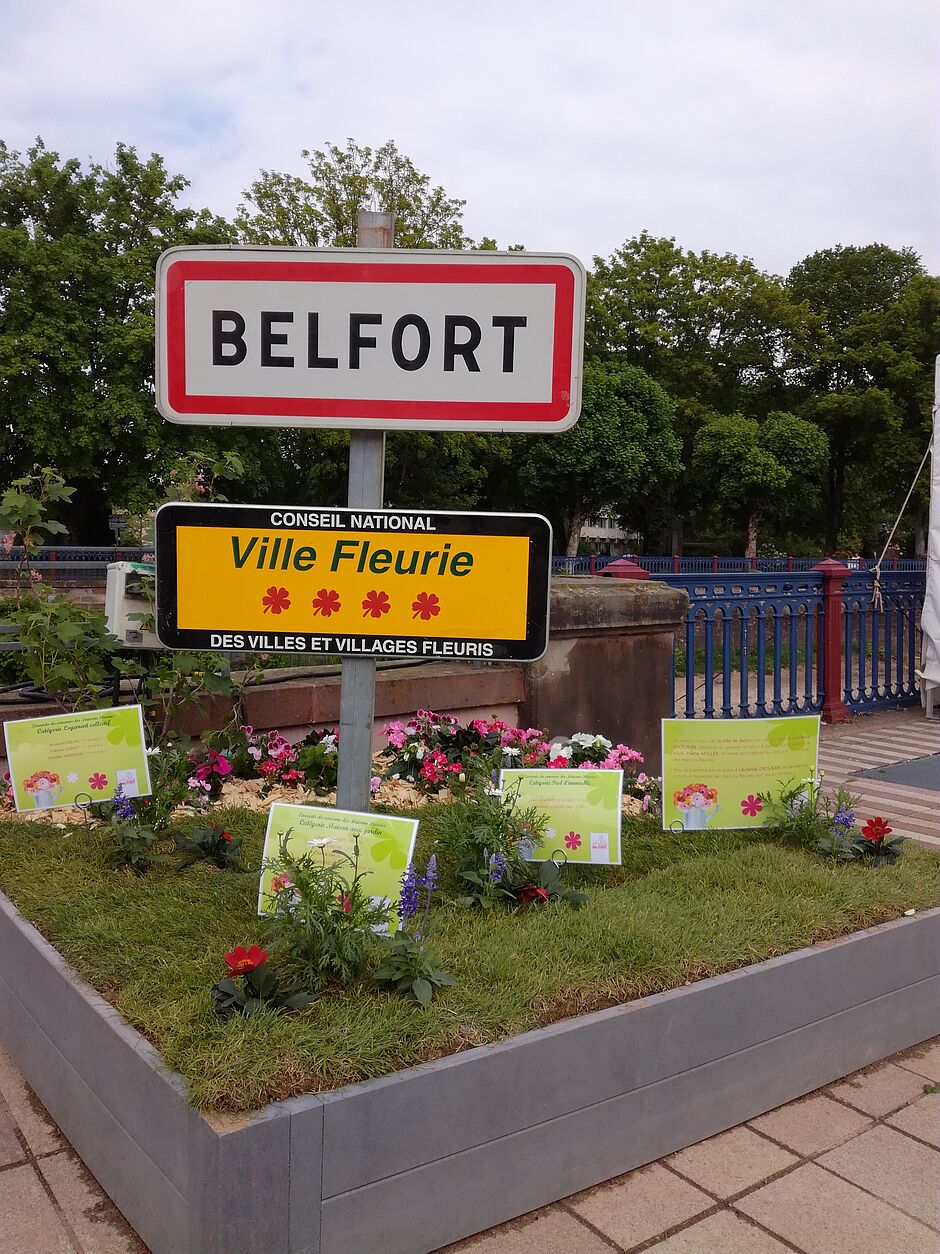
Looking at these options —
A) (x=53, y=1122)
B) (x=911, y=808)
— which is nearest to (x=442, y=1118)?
(x=53, y=1122)

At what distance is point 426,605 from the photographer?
273 cm

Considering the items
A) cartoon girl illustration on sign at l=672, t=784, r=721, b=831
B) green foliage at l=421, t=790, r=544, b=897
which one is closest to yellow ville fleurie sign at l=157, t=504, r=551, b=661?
green foliage at l=421, t=790, r=544, b=897

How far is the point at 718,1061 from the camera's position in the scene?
8.70 ft

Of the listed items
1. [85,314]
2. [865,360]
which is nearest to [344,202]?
[85,314]

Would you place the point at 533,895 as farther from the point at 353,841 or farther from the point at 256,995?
the point at 256,995

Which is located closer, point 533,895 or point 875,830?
point 533,895

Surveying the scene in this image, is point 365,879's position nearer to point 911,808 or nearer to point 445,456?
point 911,808

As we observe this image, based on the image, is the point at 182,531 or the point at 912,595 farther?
the point at 912,595

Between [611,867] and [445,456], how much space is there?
2967cm

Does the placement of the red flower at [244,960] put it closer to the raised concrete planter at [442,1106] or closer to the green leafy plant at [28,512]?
the raised concrete planter at [442,1106]

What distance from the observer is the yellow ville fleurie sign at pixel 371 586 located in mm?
2729

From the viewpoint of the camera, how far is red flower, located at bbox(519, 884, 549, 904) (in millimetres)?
3088

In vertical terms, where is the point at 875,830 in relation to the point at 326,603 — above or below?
below

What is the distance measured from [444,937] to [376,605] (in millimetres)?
921
